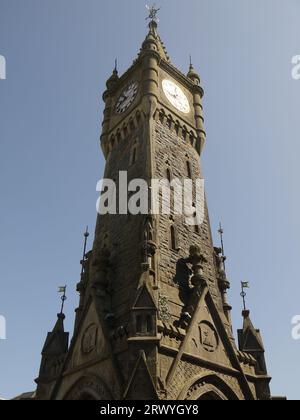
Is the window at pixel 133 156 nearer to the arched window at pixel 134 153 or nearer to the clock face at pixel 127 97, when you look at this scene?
the arched window at pixel 134 153

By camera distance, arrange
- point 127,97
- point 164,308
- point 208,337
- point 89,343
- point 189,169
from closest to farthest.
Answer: point 164,308, point 208,337, point 89,343, point 189,169, point 127,97

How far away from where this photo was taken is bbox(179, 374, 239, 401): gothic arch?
611 inches

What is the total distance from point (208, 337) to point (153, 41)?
2099 cm

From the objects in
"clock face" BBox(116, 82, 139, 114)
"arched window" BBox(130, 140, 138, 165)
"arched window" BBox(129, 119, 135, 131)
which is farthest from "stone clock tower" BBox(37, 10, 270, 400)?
"clock face" BBox(116, 82, 139, 114)

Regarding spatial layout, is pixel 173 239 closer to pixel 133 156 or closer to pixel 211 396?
pixel 133 156

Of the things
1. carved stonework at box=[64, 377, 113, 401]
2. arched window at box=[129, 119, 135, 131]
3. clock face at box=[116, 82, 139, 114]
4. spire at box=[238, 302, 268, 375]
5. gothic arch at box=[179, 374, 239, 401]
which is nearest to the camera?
gothic arch at box=[179, 374, 239, 401]

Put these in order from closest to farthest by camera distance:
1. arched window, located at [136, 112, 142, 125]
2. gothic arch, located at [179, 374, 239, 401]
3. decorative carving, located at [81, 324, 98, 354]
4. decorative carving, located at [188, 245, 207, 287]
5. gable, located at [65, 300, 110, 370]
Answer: gothic arch, located at [179, 374, 239, 401] → gable, located at [65, 300, 110, 370] → decorative carving, located at [81, 324, 98, 354] → decorative carving, located at [188, 245, 207, 287] → arched window, located at [136, 112, 142, 125]

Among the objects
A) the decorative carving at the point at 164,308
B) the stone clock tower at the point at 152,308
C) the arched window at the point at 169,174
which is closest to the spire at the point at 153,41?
the stone clock tower at the point at 152,308

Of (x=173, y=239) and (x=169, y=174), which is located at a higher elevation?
(x=169, y=174)

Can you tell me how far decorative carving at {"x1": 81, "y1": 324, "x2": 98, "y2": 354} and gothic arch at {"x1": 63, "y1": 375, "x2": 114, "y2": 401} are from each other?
1.16 metres

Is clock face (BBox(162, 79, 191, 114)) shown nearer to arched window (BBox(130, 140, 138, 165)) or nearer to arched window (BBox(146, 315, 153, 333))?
arched window (BBox(130, 140, 138, 165))

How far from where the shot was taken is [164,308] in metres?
17.3

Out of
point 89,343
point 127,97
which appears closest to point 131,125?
point 127,97

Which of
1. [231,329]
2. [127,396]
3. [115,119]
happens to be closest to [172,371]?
[127,396]
